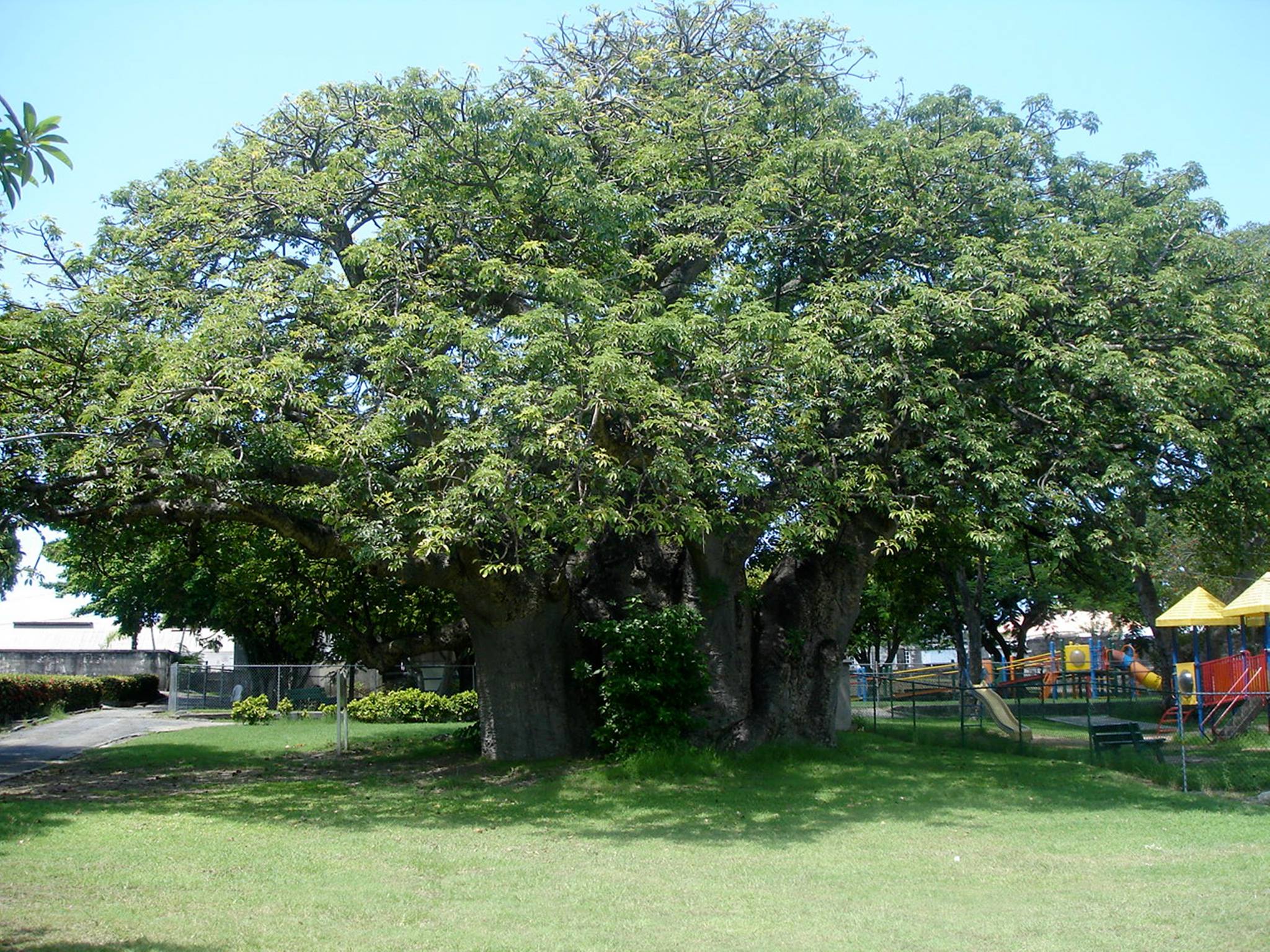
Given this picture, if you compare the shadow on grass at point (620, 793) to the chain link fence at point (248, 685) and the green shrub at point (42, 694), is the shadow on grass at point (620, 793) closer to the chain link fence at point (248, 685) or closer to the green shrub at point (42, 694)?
the green shrub at point (42, 694)

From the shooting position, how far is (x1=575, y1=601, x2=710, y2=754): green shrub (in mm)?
16344

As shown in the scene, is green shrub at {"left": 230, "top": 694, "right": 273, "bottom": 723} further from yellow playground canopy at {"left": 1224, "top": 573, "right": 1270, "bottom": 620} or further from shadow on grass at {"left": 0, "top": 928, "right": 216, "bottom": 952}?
yellow playground canopy at {"left": 1224, "top": 573, "right": 1270, "bottom": 620}

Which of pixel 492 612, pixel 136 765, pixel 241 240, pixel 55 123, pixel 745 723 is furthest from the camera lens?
pixel 136 765

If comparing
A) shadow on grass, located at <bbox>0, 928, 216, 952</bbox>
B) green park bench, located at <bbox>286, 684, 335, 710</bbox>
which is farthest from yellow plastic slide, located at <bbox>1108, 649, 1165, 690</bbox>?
green park bench, located at <bbox>286, 684, 335, 710</bbox>

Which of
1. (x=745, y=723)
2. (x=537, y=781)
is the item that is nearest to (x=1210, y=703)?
(x=745, y=723)

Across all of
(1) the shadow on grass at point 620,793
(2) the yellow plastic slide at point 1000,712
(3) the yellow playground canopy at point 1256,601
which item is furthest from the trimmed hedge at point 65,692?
(3) the yellow playground canopy at point 1256,601

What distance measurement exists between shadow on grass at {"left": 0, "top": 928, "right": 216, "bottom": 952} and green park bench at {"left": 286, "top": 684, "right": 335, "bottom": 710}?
81.1 ft

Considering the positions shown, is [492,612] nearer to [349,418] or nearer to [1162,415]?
[349,418]

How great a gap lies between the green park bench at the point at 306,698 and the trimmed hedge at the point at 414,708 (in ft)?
4.00

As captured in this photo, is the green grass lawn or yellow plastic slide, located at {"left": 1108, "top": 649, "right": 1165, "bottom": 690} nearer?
the green grass lawn

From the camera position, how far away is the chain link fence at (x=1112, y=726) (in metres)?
15.9

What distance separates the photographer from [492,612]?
16.5 metres

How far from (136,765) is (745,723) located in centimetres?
1073

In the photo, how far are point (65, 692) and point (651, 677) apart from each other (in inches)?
980
